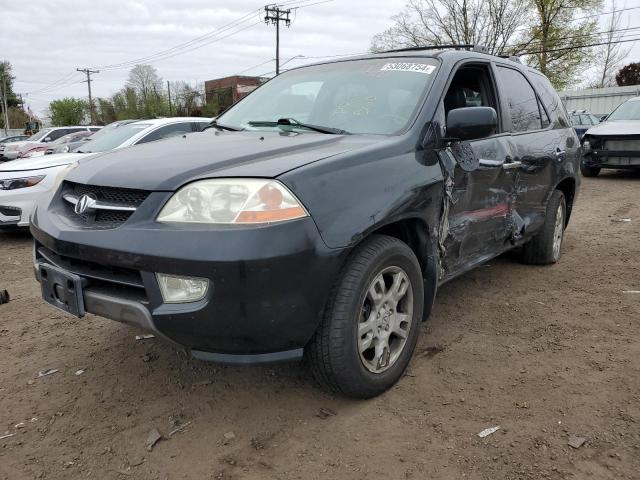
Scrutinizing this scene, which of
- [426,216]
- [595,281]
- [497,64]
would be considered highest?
[497,64]

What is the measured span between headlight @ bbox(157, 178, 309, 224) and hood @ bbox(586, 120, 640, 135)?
35.1 feet

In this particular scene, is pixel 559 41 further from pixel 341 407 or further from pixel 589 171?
pixel 341 407

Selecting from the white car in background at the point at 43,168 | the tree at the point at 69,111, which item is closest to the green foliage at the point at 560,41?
the white car in background at the point at 43,168

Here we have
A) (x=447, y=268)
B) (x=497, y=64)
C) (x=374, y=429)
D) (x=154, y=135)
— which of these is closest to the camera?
(x=374, y=429)

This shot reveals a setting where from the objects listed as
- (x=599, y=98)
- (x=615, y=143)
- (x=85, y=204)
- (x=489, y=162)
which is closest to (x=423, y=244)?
(x=489, y=162)

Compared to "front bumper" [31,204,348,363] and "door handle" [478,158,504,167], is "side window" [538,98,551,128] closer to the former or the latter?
"door handle" [478,158,504,167]

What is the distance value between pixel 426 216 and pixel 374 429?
3.58 feet

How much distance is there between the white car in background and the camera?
6.29 metres

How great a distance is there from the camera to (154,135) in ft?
23.2

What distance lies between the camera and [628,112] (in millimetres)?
11938

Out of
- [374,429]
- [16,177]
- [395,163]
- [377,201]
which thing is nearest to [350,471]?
[374,429]

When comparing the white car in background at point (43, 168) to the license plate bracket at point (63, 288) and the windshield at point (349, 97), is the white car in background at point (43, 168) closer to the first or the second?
the windshield at point (349, 97)

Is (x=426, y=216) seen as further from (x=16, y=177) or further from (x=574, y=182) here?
(x=16, y=177)

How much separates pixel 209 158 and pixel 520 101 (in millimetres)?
2703
